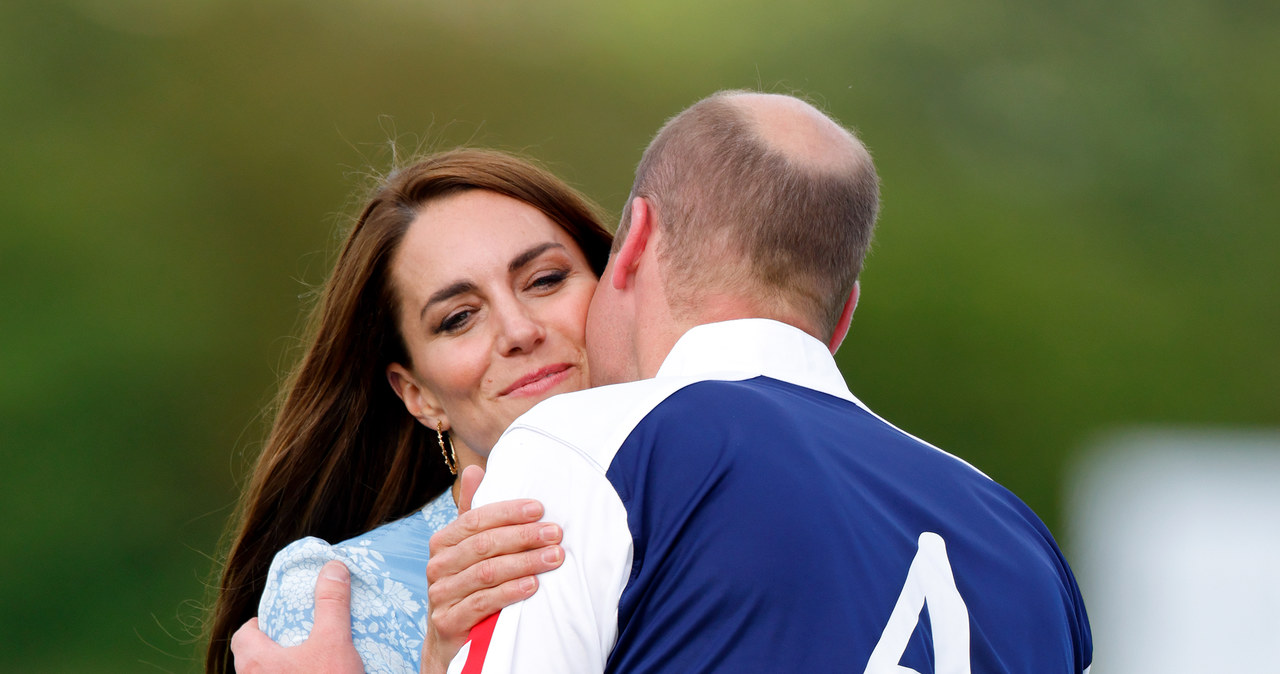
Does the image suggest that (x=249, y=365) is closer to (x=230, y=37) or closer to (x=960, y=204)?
(x=230, y=37)

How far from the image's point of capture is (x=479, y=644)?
1271 millimetres

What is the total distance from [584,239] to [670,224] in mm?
1190

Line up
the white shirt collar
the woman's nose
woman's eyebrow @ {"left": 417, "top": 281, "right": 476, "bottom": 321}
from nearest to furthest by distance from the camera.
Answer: the white shirt collar, the woman's nose, woman's eyebrow @ {"left": 417, "top": 281, "right": 476, "bottom": 321}

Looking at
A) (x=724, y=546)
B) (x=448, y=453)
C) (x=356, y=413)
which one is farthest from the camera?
(x=356, y=413)

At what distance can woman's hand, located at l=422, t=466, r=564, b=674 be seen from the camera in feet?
4.08

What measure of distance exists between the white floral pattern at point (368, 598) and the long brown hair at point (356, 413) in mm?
459

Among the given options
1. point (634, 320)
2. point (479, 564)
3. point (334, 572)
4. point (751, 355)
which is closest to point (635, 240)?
point (634, 320)

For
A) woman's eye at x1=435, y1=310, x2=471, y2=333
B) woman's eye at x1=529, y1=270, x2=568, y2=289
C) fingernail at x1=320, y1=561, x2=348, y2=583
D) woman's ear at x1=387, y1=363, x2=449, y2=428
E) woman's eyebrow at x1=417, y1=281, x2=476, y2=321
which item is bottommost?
fingernail at x1=320, y1=561, x2=348, y2=583

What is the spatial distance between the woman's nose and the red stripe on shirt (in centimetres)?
115

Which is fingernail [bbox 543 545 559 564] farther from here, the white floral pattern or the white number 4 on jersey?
the white floral pattern

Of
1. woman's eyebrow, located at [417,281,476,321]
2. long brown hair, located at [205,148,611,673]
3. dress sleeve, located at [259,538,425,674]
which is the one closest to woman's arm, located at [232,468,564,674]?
dress sleeve, located at [259,538,425,674]

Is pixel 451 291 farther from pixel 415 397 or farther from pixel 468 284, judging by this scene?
pixel 415 397

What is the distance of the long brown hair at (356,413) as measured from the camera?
274cm

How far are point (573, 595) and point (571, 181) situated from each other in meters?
6.58
